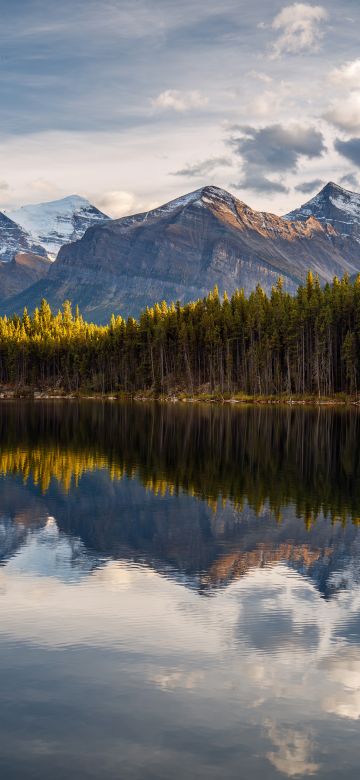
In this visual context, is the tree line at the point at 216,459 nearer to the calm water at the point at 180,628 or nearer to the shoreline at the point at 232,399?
the calm water at the point at 180,628

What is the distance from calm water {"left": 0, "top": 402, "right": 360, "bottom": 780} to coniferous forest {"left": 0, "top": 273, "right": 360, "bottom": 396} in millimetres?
104845

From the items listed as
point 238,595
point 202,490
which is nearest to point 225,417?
point 202,490

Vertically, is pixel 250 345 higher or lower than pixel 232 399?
higher

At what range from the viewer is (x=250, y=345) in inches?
6526

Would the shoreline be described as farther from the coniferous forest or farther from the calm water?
the calm water

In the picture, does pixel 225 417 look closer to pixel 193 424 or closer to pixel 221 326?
pixel 193 424

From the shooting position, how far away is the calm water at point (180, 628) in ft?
47.7

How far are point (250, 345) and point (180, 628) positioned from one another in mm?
146255

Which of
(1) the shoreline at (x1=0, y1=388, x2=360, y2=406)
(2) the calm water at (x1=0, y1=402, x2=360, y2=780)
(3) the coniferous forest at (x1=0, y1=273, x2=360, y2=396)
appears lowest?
(2) the calm water at (x1=0, y1=402, x2=360, y2=780)

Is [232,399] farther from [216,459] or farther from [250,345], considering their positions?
[216,459]

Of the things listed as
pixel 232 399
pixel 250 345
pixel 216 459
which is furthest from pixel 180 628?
pixel 250 345

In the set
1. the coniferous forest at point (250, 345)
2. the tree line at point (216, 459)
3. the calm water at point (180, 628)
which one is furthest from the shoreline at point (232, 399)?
the calm water at point (180, 628)

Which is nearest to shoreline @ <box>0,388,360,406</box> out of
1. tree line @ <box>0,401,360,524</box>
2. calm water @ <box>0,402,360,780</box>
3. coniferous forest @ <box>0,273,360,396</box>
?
coniferous forest @ <box>0,273,360,396</box>

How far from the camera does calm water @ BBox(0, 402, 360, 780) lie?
1454 centimetres
